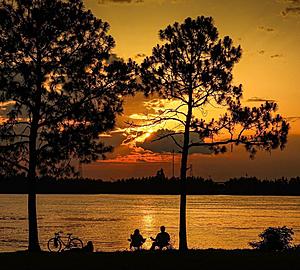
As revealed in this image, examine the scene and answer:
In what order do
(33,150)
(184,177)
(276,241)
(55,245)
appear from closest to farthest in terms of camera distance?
1. (33,150)
2. (184,177)
3. (276,241)
4. (55,245)

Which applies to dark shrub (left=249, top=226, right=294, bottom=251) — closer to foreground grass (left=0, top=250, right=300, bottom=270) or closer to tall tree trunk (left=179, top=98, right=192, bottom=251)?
tall tree trunk (left=179, top=98, right=192, bottom=251)

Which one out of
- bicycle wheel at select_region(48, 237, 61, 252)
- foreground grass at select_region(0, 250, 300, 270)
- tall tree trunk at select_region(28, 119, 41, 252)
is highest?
tall tree trunk at select_region(28, 119, 41, 252)

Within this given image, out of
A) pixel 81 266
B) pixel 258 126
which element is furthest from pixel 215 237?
pixel 81 266

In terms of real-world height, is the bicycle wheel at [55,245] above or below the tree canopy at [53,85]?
below

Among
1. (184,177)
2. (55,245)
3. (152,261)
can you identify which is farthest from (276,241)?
(55,245)

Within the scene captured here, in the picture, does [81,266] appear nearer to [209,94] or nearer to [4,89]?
[4,89]

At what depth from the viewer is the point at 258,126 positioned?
27.2m

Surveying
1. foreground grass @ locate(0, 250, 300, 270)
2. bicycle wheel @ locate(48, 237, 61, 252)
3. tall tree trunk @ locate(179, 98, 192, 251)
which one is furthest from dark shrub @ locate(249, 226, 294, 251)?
bicycle wheel @ locate(48, 237, 61, 252)

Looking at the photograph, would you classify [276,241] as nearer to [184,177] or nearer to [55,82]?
[184,177]

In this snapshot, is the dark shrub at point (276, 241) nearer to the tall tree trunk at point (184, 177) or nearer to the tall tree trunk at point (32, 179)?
the tall tree trunk at point (184, 177)

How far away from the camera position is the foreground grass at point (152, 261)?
19.8 m

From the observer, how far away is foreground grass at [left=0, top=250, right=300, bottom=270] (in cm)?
1984

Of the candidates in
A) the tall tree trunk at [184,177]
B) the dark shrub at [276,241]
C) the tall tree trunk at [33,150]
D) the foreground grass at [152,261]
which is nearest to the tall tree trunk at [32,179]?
the tall tree trunk at [33,150]

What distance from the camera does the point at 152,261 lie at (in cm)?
2128
